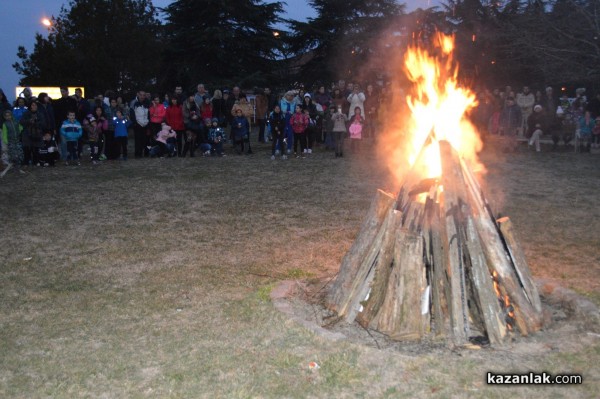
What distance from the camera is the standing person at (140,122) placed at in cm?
1655

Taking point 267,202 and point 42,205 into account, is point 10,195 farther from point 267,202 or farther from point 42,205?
point 267,202

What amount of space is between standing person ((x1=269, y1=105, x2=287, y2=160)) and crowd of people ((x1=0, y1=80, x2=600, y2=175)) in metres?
0.03

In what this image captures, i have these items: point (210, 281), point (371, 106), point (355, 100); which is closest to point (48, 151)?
point (355, 100)

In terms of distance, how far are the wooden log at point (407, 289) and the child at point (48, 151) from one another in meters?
12.6

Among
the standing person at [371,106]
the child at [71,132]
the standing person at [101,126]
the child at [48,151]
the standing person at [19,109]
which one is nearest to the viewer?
the child at [48,151]

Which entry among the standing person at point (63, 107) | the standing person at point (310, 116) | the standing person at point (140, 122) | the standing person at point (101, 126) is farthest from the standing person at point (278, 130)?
the standing person at point (63, 107)

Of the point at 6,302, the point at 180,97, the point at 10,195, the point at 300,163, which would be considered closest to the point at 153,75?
the point at 180,97

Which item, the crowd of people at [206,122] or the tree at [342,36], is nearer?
the crowd of people at [206,122]

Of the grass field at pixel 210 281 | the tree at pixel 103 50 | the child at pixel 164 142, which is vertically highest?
the tree at pixel 103 50

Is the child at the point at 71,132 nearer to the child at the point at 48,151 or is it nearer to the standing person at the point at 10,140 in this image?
the child at the point at 48,151

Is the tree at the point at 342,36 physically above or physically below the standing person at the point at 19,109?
above

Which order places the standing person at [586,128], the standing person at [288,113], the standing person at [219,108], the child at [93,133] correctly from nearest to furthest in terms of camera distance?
the child at [93,133] → the standing person at [288,113] → the standing person at [219,108] → the standing person at [586,128]

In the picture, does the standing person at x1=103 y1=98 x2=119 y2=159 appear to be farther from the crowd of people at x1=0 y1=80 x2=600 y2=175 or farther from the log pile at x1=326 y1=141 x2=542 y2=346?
the log pile at x1=326 y1=141 x2=542 y2=346

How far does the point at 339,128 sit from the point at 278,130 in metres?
1.76
